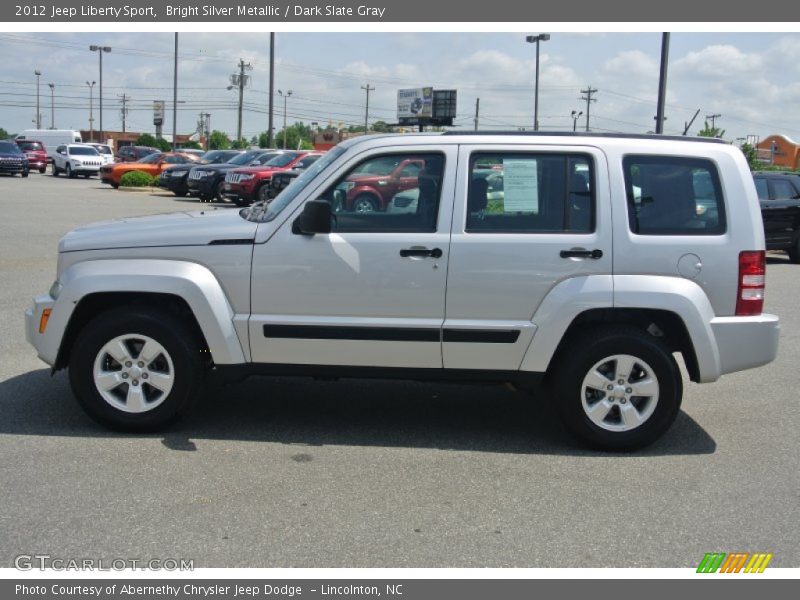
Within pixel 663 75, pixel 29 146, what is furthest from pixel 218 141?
pixel 663 75

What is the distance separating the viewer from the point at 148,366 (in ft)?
17.8

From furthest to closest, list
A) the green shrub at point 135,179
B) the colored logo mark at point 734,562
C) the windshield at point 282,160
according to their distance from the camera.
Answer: the green shrub at point 135,179 → the windshield at point 282,160 → the colored logo mark at point 734,562

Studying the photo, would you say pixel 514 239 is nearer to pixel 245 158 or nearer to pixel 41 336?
pixel 41 336

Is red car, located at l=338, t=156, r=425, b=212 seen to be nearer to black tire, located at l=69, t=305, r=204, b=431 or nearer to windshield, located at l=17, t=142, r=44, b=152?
→ black tire, located at l=69, t=305, r=204, b=431

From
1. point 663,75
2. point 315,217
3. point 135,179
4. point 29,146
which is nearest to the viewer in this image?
point 315,217

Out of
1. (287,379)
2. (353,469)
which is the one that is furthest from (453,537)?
(287,379)

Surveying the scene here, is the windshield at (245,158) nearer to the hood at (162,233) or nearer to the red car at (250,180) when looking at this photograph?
the red car at (250,180)

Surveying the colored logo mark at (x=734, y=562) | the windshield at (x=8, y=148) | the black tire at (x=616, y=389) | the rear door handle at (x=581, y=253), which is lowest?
the colored logo mark at (x=734, y=562)

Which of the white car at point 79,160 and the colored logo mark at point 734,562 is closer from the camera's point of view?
the colored logo mark at point 734,562

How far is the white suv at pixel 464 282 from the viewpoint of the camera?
527 cm

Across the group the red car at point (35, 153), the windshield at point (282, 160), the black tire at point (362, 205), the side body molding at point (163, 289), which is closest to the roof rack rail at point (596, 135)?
the black tire at point (362, 205)

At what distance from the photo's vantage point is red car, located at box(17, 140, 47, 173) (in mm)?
45031

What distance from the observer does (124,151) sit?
46719 millimetres

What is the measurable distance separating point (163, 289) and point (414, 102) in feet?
250
